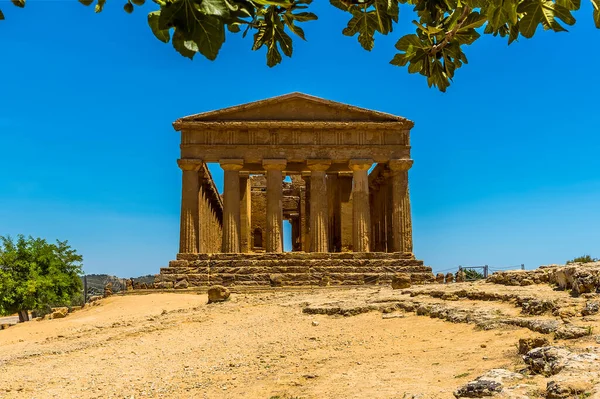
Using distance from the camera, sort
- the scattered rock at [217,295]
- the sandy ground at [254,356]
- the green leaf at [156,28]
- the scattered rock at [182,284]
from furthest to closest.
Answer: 1. the scattered rock at [182,284]
2. the scattered rock at [217,295]
3. the sandy ground at [254,356]
4. the green leaf at [156,28]

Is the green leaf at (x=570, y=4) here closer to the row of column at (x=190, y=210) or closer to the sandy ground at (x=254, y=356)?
the sandy ground at (x=254, y=356)

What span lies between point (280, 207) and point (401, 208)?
18.5 ft

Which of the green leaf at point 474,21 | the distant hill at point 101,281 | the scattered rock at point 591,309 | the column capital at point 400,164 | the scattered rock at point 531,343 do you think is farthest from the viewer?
the distant hill at point 101,281

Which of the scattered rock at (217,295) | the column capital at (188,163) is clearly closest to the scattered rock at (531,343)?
the scattered rock at (217,295)

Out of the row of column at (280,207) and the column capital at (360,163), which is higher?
the column capital at (360,163)

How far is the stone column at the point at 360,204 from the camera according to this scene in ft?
94.6

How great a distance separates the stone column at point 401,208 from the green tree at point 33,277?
17757mm

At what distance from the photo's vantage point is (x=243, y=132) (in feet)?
94.9

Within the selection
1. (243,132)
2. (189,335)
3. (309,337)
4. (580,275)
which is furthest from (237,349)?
(243,132)

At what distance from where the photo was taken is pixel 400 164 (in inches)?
1138

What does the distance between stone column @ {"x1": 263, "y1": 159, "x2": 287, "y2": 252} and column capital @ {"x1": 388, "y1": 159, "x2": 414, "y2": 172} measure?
4.93m

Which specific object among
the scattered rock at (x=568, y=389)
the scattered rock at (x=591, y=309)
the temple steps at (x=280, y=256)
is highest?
the temple steps at (x=280, y=256)

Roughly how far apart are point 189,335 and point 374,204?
82.8 ft

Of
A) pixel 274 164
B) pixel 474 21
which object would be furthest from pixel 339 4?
pixel 274 164
